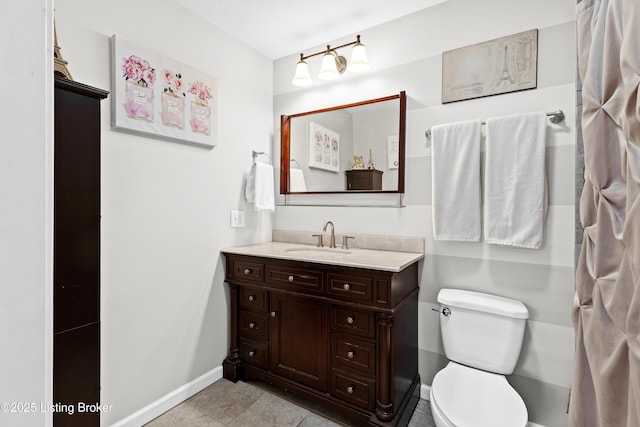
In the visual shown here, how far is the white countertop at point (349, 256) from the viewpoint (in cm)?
163

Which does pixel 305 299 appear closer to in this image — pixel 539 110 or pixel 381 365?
pixel 381 365

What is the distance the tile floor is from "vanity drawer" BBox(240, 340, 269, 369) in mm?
170

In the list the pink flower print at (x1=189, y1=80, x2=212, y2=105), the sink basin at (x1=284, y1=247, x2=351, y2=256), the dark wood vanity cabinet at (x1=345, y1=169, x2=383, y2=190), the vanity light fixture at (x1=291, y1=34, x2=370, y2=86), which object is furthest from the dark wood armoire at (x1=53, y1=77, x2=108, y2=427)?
the dark wood vanity cabinet at (x1=345, y1=169, x2=383, y2=190)

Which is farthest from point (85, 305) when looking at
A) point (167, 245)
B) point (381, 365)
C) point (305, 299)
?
point (381, 365)

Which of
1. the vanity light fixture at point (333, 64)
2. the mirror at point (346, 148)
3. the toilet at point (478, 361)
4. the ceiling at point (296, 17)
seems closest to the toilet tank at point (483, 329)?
the toilet at point (478, 361)

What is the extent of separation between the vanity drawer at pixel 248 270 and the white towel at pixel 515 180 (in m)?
1.41

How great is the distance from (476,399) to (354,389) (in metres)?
0.62

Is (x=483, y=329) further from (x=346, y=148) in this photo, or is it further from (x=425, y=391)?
(x=346, y=148)

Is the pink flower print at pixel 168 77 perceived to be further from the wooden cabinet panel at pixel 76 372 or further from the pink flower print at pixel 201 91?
the wooden cabinet panel at pixel 76 372

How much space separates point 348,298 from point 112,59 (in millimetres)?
1768

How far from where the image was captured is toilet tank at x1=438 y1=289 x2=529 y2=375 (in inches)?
61.4

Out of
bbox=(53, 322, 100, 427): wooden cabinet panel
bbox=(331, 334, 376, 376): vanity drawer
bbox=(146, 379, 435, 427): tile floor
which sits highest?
bbox=(53, 322, 100, 427): wooden cabinet panel

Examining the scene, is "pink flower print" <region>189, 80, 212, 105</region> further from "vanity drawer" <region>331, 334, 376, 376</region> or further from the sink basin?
"vanity drawer" <region>331, 334, 376, 376</region>
